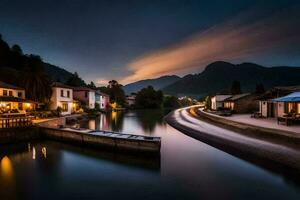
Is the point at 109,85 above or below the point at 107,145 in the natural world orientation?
above

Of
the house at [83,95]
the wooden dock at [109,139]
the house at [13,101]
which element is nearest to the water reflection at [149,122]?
the wooden dock at [109,139]

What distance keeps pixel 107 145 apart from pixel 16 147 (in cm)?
927

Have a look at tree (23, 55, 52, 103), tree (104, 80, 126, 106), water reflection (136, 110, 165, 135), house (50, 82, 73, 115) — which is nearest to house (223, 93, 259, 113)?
water reflection (136, 110, 165, 135)

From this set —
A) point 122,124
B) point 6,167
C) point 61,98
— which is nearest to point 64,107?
point 61,98

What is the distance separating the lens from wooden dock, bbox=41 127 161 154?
16797 mm

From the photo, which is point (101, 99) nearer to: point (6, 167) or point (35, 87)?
point (35, 87)

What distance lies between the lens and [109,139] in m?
18.9

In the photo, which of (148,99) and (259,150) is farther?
(148,99)

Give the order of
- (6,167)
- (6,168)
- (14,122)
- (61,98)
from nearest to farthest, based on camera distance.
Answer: (6,168), (6,167), (14,122), (61,98)

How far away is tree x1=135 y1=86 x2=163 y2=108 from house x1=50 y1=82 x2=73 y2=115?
57868 mm

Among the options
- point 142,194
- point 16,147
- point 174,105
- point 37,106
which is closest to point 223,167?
point 142,194

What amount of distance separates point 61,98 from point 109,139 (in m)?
26.1

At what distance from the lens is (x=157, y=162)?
15844mm

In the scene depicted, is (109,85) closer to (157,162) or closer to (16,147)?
(16,147)
